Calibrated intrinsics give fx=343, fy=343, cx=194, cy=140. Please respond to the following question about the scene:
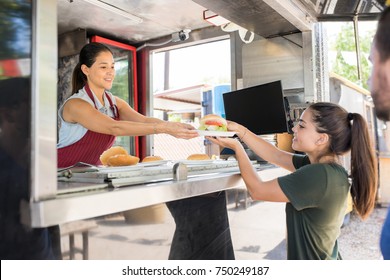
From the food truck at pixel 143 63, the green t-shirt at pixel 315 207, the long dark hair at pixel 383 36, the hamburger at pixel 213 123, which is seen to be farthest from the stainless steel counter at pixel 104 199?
the long dark hair at pixel 383 36

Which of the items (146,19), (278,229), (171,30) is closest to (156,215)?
(278,229)

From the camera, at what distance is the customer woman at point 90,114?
5.34 feet

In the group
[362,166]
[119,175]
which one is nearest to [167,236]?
[119,175]

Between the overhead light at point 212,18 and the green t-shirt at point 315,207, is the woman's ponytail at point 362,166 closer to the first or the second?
the green t-shirt at point 315,207

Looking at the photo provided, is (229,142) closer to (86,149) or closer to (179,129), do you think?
(179,129)

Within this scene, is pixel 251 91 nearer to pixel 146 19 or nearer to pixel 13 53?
pixel 13 53

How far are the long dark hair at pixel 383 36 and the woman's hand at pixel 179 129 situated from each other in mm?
720

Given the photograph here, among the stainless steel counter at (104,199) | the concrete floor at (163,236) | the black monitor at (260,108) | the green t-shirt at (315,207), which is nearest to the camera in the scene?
the stainless steel counter at (104,199)

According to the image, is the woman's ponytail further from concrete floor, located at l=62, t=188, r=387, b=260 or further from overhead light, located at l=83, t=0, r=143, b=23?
overhead light, located at l=83, t=0, r=143, b=23

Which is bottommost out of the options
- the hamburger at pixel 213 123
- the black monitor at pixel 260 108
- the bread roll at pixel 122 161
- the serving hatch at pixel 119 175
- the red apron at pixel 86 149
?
the serving hatch at pixel 119 175

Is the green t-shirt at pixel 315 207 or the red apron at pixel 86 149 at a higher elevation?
the red apron at pixel 86 149

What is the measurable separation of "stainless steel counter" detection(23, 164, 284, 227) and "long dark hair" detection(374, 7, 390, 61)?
0.69m

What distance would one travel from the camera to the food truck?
0.82m
